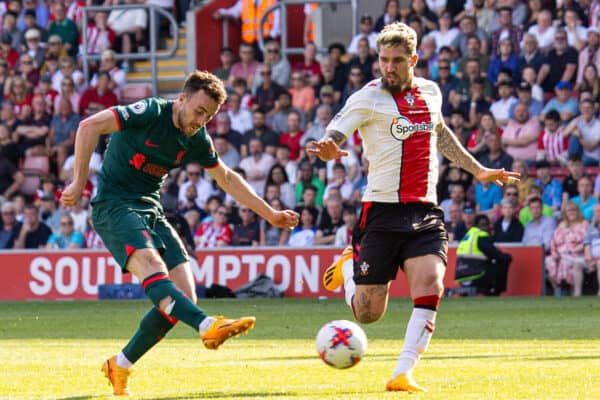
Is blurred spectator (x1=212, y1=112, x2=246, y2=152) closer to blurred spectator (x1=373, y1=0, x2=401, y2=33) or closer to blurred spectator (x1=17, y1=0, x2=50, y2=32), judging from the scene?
blurred spectator (x1=373, y1=0, x2=401, y2=33)

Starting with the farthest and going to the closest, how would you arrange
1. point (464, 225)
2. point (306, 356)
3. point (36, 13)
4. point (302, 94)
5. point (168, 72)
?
point (36, 13), point (168, 72), point (302, 94), point (464, 225), point (306, 356)

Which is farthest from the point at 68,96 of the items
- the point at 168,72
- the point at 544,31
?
the point at 544,31

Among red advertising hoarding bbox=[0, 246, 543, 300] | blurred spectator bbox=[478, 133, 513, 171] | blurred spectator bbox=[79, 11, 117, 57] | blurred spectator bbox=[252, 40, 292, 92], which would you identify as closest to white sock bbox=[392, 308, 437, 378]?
red advertising hoarding bbox=[0, 246, 543, 300]

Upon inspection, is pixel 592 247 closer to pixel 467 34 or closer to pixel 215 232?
pixel 467 34

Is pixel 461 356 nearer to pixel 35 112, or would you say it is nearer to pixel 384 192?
pixel 384 192

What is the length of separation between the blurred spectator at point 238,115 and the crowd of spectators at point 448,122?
1.0 inches

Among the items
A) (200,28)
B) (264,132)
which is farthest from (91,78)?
(264,132)

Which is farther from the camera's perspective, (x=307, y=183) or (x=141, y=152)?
(x=307, y=183)

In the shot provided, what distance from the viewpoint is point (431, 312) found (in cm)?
859

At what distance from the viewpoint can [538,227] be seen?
20141 millimetres

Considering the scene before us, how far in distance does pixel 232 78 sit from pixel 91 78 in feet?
11.9

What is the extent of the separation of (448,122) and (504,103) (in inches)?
38.3

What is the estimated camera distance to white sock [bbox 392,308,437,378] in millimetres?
8383

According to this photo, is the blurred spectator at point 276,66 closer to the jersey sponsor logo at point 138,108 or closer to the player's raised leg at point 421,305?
the jersey sponsor logo at point 138,108
